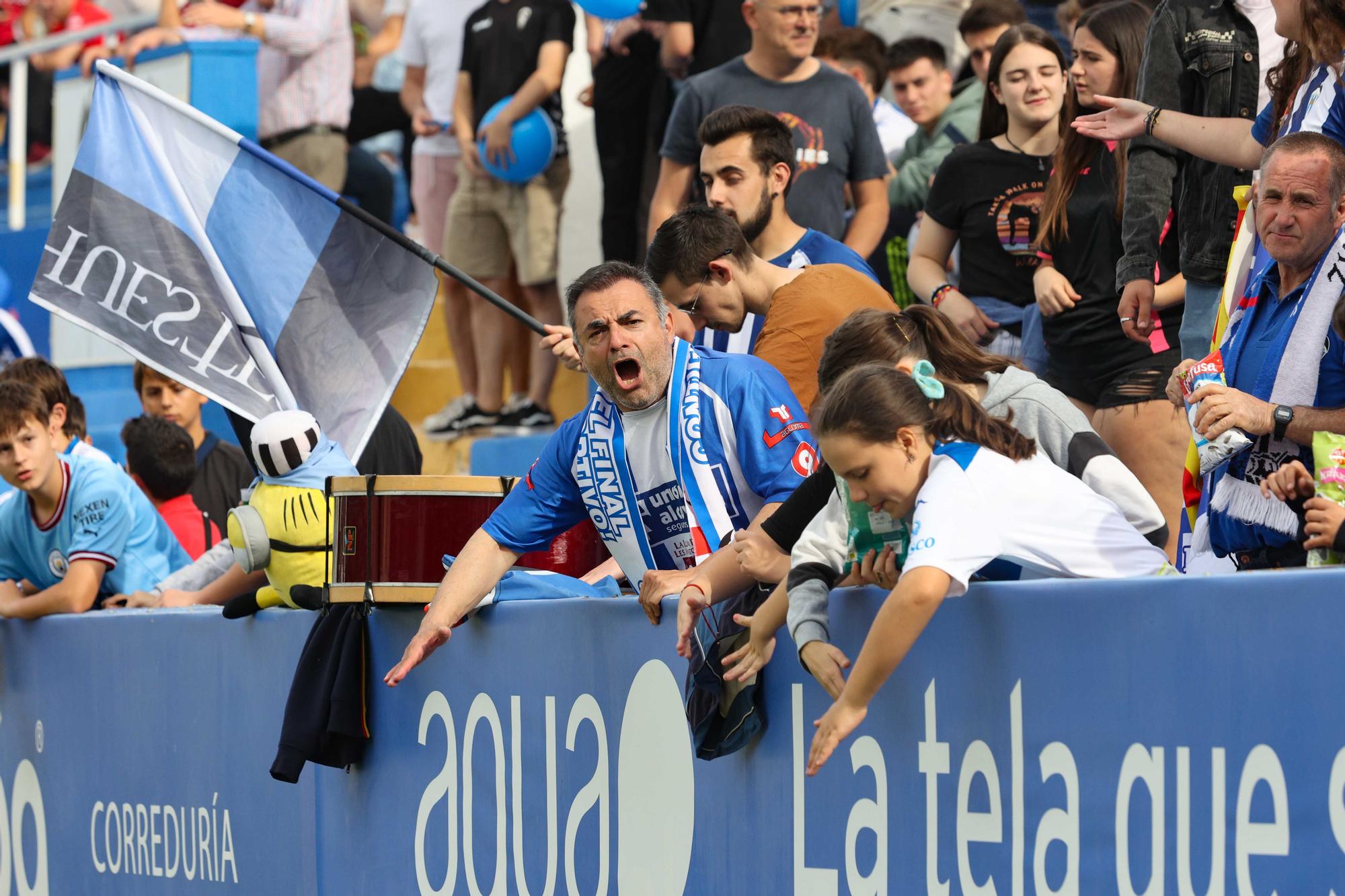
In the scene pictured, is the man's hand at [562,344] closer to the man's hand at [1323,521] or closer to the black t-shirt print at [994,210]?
the black t-shirt print at [994,210]

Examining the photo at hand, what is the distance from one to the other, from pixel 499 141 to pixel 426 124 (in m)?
0.97

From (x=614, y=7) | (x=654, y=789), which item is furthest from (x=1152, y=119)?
(x=614, y=7)

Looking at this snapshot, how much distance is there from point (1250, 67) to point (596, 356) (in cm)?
192

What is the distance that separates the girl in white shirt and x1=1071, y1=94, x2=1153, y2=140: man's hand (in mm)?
1244

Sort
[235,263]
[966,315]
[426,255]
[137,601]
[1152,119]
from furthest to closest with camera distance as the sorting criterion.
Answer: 1. [137,601]
2. [235,263]
3. [426,255]
4. [966,315]
5. [1152,119]

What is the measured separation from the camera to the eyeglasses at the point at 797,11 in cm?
753

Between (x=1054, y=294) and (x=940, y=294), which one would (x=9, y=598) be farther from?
(x=1054, y=294)

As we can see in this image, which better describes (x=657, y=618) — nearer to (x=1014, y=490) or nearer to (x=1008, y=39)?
(x=1014, y=490)

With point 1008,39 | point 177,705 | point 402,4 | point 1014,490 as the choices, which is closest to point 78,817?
point 177,705

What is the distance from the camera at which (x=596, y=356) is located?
17.2 feet

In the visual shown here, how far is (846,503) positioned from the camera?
13.6ft

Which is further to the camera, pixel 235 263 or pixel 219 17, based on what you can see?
pixel 219 17

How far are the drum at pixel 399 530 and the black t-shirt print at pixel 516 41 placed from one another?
164 inches

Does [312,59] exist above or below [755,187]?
above
